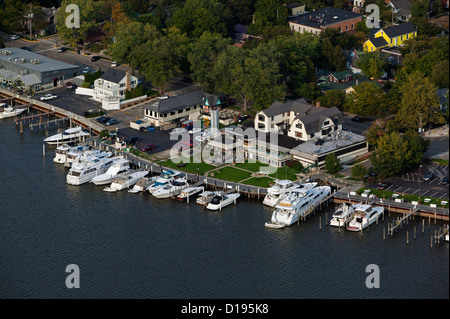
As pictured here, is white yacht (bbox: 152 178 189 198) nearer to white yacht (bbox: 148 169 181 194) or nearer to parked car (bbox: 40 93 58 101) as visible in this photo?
white yacht (bbox: 148 169 181 194)

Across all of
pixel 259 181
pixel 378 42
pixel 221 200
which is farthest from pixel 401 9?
pixel 221 200

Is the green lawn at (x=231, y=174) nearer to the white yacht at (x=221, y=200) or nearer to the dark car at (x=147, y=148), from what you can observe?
the white yacht at (x=221, y=200)

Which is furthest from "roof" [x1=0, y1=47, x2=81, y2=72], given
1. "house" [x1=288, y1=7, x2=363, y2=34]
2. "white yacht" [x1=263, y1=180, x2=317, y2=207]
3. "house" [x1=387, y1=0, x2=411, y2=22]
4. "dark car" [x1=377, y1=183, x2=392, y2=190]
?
"dark car" [x1=377, y1=183, x2=392, y2=190]

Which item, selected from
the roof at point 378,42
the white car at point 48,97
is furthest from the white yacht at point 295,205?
→ the roof at point 378,42

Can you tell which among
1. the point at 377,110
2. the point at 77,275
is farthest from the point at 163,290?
the point at 377,110

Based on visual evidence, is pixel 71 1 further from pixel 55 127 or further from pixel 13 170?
pixel 13 170
